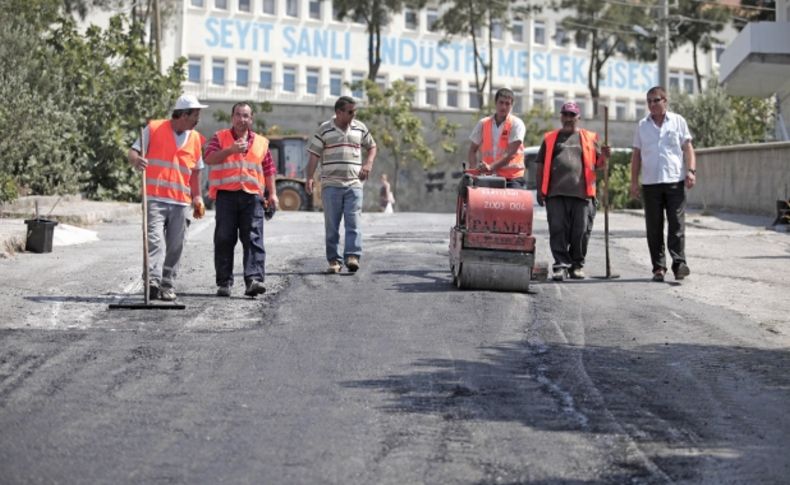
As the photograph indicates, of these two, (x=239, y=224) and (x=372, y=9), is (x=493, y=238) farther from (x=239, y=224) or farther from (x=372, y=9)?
(x=372, y=9)

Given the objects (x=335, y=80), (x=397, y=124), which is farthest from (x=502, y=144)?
(x=335, y=80)

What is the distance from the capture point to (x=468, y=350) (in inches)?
379

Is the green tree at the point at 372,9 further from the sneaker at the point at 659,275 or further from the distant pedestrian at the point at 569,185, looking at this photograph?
the sneaker at the point at 659,275

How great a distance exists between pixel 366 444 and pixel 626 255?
1255cm

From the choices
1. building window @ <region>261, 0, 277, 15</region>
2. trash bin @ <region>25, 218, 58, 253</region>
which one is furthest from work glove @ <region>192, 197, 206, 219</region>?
building window @ <region>261, 0, 277, 15</region>

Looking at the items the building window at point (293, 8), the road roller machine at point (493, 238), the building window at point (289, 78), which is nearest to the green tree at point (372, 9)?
the building window at point (289, 78)

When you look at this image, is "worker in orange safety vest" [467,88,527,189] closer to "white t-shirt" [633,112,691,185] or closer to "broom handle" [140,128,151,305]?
"white t-shirt" [633,112,691,185]

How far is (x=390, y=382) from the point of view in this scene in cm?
827

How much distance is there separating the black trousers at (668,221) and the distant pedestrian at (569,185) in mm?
579

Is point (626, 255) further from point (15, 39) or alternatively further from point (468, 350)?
point (15, 39)

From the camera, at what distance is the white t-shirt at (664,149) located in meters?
15.1

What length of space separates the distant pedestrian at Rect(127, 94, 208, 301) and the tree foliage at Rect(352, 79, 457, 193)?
5255 centimetres

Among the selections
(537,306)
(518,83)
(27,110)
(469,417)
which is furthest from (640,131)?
(518,83)

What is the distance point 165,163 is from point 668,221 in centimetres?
513
